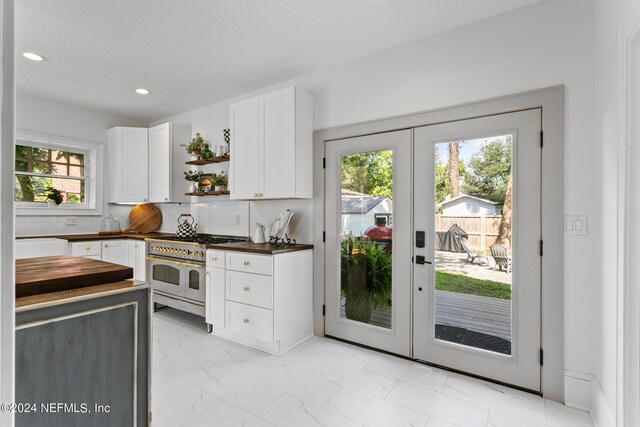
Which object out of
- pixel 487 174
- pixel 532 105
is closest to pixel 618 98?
pixel 532 105

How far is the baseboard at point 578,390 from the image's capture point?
77.0 inches

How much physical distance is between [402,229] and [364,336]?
1054 millimetres

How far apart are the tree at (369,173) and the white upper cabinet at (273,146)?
15.5 inches

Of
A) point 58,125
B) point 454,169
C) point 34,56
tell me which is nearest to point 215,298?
point 454,169

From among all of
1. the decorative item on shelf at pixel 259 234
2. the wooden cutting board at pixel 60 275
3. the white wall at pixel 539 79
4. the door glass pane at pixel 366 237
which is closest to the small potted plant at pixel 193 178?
the decorative item on shelf at pixel 259 234

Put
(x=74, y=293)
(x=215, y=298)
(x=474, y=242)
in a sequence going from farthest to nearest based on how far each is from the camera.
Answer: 1. (x=215, y=298)
2. (x=474, y=242)
3. (x=74, y=293)

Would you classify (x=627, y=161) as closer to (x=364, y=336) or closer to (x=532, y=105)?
(x=532, y=105)

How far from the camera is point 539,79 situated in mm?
2111

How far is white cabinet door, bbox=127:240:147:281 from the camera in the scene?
3945 mm

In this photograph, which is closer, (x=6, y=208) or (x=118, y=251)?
(x=6, y=208)

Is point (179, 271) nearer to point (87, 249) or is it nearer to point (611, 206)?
point (87, 249)

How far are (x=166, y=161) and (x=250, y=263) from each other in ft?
7.39

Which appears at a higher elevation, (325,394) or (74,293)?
(74,293)

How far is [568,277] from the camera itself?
2.03m
